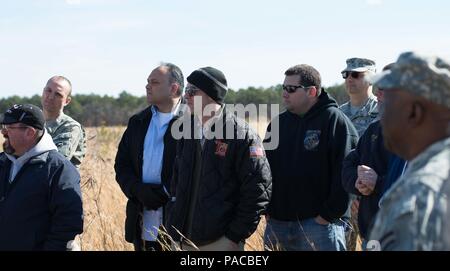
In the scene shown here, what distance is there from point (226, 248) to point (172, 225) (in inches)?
17.1

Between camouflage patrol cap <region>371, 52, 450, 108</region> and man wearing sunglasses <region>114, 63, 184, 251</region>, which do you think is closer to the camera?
camouflage patrol cap <region>371, 52, 450, 108</region>

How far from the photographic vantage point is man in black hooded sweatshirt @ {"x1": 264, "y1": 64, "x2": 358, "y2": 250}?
5082mm

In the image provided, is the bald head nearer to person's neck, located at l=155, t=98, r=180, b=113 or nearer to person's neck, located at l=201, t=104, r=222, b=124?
person's neck, located at l=155, t=98, r=180, b=113

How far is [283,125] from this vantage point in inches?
212

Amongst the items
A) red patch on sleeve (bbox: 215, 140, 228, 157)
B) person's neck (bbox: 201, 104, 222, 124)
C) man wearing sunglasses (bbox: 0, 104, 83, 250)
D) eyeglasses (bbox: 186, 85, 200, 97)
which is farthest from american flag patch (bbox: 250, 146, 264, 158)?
man wearing sunglasses (bbox: 0, 104, 83, 250)

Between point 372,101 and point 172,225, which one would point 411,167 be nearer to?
point 172,225

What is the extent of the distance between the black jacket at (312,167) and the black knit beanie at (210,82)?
76cm

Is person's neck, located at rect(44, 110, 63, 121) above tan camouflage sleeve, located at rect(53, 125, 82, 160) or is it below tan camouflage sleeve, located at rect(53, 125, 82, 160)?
above

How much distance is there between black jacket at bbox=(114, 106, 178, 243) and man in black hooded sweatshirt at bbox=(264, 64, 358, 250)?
82 centimetres

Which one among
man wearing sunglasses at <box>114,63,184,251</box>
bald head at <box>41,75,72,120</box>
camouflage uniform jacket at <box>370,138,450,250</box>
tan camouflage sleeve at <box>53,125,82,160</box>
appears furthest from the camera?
bald head at <box>41,75,72,120</box>

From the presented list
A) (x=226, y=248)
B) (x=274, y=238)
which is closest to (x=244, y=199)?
(x=226, y=248)

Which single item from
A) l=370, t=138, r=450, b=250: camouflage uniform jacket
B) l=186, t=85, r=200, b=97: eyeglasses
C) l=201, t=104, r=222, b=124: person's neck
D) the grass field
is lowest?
the grass field

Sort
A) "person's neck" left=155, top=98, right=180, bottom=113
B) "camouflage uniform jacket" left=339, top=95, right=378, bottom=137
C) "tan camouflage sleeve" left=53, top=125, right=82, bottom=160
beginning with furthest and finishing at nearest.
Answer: "camouflage uniform jacket" left=339, top=95, right=378, bottom=137
"tan camouflage sleeve" left=53, top=125, right=82, bottom=160
"person's neck" left=155, top=98, right=180, bottom=113

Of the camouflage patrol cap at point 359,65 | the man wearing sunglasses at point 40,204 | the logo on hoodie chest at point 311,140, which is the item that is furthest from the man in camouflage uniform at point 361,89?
the man wearing sunglasses at point 40,204
